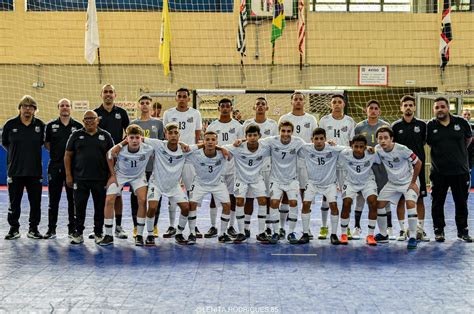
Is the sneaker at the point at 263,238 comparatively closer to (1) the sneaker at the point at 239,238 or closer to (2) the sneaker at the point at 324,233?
(1) the sneaker at the point at 239,238

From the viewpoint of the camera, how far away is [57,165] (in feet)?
25.0

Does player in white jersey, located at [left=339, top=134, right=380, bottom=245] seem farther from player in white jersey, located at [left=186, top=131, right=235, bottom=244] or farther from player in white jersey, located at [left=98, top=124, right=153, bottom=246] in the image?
player in white jersey, located at [left=98, top=124, right=153, bottom=246]

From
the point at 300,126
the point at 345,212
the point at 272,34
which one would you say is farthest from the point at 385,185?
the point at 272,34

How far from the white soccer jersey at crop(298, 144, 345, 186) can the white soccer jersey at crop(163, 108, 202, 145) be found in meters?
Result: 1.54

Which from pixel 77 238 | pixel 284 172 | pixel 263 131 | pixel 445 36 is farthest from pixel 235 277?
pixel 445 36

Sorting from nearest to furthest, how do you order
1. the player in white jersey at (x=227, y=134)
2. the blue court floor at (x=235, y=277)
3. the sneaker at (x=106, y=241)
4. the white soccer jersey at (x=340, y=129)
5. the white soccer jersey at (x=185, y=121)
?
1. the blue court floor at (x=235, y=277)
2. the sneaker at (x=106, y=241)
3. the player in white jersey at (x=227, y=134)
4. the white soccer jersey at (x=340, y=129)
5. the white soccer jersey at (x=185, y=121)

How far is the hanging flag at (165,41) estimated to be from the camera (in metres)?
16.5

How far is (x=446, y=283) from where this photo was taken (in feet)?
17.9

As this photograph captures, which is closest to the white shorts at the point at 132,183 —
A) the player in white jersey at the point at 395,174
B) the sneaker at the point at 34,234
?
the sneaker at the point at 34,234

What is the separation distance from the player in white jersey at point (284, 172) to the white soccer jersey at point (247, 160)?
136mm

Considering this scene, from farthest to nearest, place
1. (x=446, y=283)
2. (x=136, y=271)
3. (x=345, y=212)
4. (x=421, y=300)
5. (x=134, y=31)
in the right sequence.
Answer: (x=134, y=31) → (x=345, y=212) → (x=136, y=271) → (x=446, y=283) → (x=421, y=300)

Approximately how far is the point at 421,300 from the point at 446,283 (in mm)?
712

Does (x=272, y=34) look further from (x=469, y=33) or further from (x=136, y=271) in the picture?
(x=136, y=271)

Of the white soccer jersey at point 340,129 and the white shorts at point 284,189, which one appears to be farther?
the white soccer jersey at point 340,129
